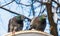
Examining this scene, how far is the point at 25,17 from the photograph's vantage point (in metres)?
5.12

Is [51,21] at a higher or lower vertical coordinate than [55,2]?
lower

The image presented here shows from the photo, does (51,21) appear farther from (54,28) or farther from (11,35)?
(11,35)

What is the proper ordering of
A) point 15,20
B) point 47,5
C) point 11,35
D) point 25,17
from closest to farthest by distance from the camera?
1. point 11,35
2. point 47,5
3. point 15,20
4. point 25,17

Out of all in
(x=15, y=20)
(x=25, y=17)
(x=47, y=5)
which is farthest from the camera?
(x=25, y=17)

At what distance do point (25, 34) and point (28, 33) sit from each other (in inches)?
1.7

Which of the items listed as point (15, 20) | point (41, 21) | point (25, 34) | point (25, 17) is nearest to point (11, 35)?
point (25, 34)

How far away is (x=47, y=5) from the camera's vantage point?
4098mm

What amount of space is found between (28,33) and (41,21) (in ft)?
4.64

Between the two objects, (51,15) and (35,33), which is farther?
(51,15)

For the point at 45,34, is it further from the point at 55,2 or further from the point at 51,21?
the point at 55,2

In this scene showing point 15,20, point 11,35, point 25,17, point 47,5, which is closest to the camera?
point 11,35

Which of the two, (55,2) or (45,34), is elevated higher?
(55,2)

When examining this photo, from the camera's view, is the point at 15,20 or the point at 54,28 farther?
the point at 15,20

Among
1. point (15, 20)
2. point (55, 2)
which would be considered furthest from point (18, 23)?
point (55, 2)
